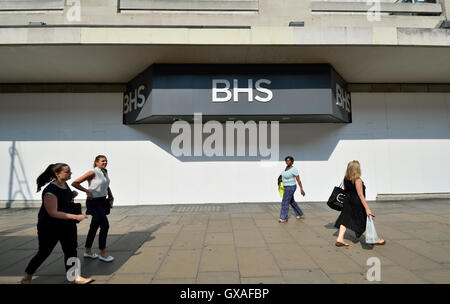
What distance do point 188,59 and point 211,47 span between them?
3.35 feet

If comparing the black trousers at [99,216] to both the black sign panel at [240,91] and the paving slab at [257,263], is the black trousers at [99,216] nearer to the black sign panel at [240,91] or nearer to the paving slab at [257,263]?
the paving slab at [257,263]

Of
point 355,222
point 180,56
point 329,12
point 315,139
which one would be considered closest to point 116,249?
point 355,222

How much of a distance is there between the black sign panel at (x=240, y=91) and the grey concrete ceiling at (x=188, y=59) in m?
0.32

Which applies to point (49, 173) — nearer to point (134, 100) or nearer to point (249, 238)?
point (249, 238)

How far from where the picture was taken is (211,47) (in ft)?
21.3

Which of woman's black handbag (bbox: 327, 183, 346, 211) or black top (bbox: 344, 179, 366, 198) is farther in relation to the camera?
woman's black handbag (bbox: 327, 183, 346, 211)

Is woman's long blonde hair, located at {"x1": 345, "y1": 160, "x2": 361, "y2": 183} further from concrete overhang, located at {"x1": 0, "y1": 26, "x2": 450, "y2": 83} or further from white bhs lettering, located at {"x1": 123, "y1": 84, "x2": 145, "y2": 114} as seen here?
white bhs lettering, located at {"x1": 123, "y1": 84, "x2": 145, "y2": 114}

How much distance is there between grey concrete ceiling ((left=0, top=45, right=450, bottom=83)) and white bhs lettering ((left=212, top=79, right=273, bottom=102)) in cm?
72

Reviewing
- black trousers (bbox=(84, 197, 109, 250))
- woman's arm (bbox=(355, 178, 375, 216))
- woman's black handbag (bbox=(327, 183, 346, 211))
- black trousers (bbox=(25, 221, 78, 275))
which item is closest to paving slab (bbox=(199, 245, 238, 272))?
black trousers (bbox=(84, 197, 109, 250))

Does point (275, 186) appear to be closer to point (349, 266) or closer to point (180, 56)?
point (349, 266)

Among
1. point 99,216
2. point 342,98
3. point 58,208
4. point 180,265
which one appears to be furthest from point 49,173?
point 342,98

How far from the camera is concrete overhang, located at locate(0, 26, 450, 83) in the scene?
6121 mm

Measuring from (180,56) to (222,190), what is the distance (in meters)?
5.21

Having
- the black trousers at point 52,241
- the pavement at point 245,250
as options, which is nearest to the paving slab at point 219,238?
the pavement at point 245,250
